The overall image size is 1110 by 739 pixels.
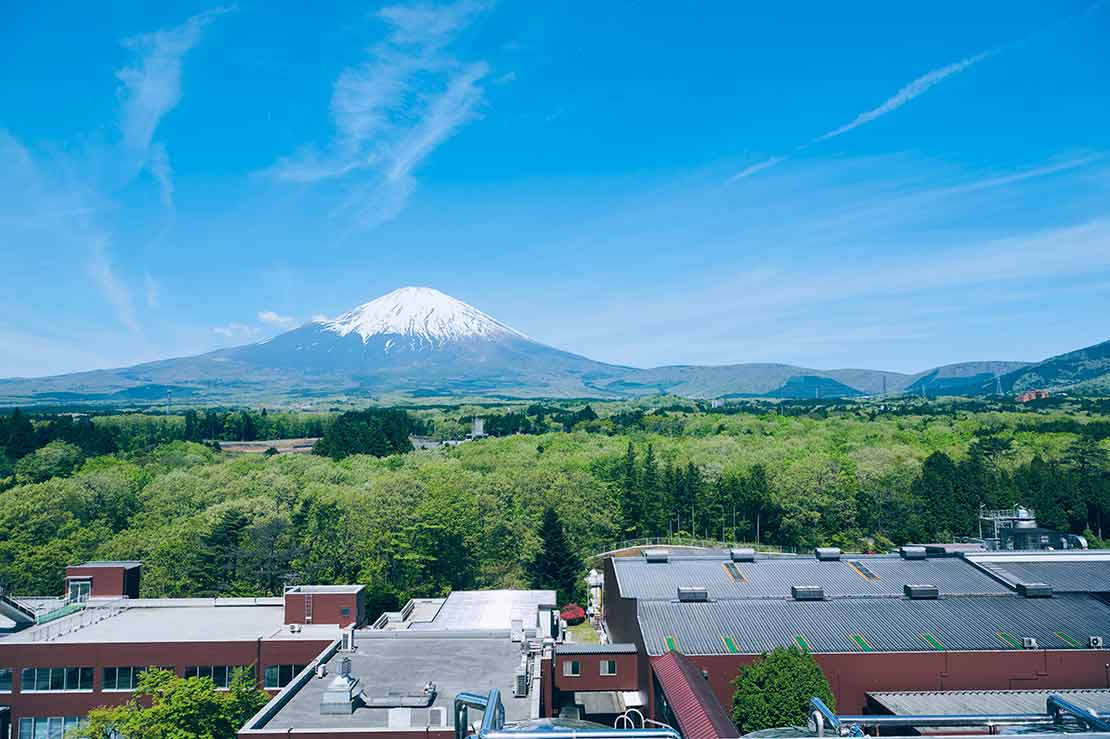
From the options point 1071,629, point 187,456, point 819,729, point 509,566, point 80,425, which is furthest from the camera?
point 80,425

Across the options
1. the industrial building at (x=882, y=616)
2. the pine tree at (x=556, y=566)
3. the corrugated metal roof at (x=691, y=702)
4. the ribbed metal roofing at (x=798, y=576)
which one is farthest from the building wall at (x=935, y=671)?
the pine tree at (x=556, y=566)

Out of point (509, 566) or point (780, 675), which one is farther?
point (509, 566)

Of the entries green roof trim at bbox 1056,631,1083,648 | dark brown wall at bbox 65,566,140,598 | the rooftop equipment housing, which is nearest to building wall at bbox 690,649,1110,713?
green roof trim at bbox 1056,631,1083,648

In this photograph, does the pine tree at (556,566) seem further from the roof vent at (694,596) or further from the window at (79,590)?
the window at (79,590)

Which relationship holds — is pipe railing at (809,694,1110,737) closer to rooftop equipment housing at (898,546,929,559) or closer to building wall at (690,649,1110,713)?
building wall at (690,649,1110,713)

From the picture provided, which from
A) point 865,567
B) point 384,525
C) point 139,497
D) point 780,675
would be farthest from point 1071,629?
point 139,497

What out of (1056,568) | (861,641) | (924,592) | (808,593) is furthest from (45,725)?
(1056,568)

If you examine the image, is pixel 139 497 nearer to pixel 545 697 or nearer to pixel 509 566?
pixel 509 566

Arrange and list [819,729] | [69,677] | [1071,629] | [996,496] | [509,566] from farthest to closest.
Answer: [996,496], [509,566], [1071,629], [69,677], [819,729]
